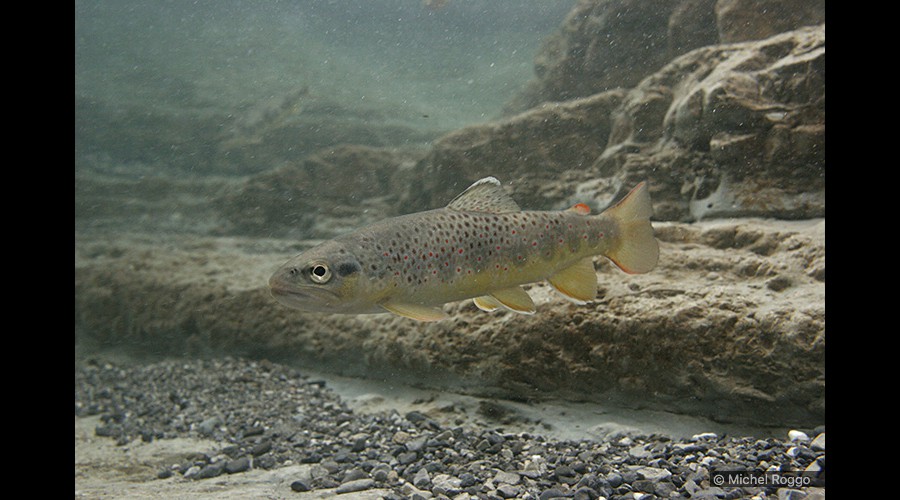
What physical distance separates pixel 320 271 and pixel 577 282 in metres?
1.73

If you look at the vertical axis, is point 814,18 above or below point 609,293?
above

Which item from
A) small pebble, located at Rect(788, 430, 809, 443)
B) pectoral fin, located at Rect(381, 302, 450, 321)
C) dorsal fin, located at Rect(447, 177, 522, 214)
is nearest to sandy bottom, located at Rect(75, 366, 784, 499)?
small pebble, located at Rect(788, 430, 809, 443)

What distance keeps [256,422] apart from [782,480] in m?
4.79

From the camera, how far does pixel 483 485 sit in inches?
124

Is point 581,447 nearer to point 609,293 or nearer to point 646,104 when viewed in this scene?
point 609,293

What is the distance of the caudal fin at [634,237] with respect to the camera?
11.8ft

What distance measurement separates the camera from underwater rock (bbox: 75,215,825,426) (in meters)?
4.09

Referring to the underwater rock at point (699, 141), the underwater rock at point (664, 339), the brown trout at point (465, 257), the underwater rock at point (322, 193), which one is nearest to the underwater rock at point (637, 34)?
the underwater rock at point (699, 141)

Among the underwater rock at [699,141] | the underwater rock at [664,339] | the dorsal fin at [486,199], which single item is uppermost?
the underwater rock at [699,141]

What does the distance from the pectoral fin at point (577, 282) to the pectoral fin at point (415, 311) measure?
35.4 inches

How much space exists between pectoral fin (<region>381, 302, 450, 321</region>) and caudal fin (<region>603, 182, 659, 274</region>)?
1.36m

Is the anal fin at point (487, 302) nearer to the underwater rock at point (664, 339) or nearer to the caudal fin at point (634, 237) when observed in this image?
the caudal fin at point (634, 237)

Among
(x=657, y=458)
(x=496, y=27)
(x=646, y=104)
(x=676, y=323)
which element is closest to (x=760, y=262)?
(x=676, y=323)

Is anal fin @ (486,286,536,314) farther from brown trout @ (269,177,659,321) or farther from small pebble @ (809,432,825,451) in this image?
small pebble @ (809,432,825,451)
